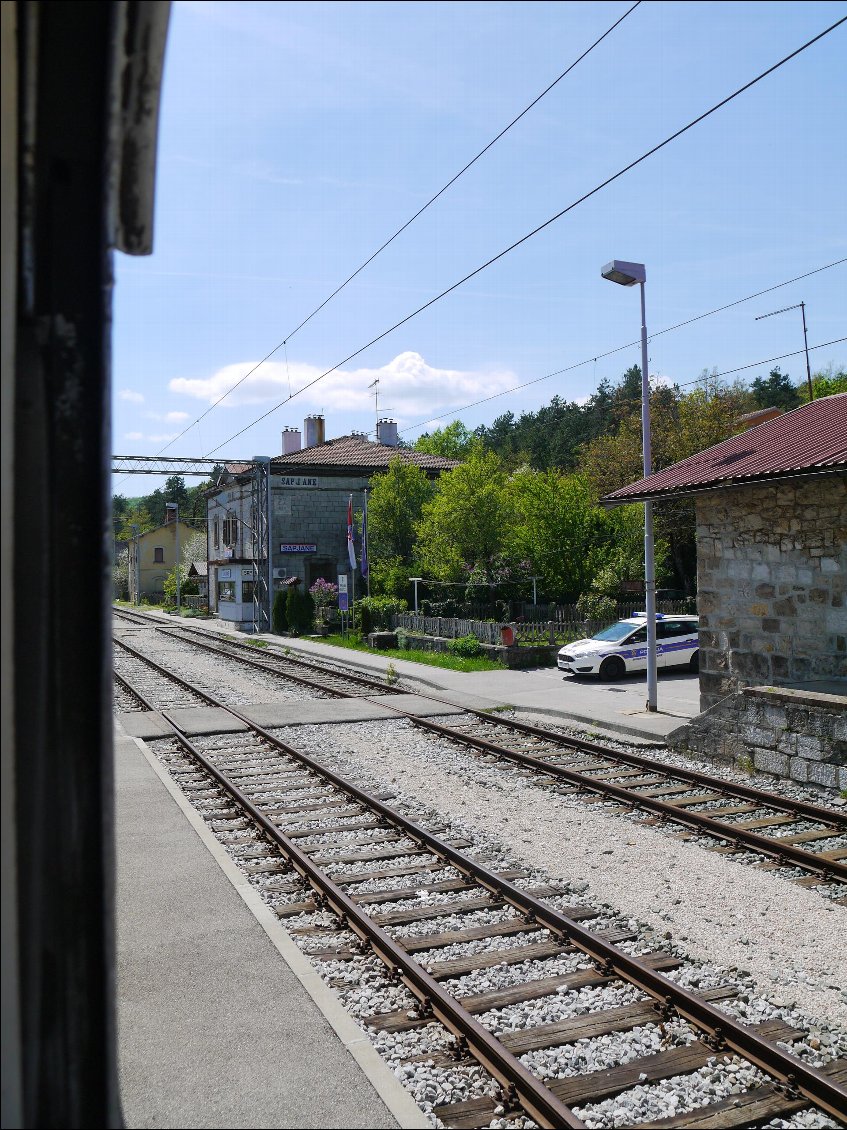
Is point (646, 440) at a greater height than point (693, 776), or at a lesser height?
greater

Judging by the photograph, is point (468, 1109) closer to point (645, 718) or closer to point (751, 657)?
point (751, 657)

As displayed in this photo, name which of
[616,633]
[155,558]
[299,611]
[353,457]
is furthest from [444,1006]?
[155,558]

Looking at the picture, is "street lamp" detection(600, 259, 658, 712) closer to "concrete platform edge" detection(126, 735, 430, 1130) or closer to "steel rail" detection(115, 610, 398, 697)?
"steel rail" detection(115, 610, 398, 697)

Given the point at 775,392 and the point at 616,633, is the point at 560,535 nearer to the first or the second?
the point at 616,633

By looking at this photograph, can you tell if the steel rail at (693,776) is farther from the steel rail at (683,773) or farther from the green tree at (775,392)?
the green tree at (775,392)

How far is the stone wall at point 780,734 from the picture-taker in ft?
33.3

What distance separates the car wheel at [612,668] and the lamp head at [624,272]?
9028 millimetres

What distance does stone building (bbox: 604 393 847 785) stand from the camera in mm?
10688

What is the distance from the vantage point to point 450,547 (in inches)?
1173

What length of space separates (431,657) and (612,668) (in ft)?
21.1

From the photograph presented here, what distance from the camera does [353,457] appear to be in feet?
142

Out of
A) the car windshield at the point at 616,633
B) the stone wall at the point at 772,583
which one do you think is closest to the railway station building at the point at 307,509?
the car windshield at the point at 616,633

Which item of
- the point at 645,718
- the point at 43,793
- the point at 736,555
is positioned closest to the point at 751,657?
the point at 736,555

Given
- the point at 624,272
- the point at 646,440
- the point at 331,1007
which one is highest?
the point at 624,272
